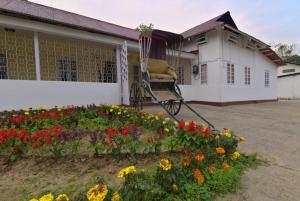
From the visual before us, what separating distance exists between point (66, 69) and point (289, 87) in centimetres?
2498

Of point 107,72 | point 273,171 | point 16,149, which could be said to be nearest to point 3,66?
point 107,72

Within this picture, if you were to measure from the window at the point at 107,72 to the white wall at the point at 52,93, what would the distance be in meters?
1.90

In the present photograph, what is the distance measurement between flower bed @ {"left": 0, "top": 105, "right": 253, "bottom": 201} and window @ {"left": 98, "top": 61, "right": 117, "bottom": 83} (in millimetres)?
5800

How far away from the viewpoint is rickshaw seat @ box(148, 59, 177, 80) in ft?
19.9

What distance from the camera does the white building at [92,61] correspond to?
6.27 metres

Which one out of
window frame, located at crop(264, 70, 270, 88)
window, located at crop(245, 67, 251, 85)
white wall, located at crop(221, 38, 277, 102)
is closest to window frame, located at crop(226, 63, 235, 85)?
white wall, located at crop(221, 38, 277, 102)

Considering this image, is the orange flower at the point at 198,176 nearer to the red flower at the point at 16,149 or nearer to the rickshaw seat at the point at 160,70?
the red flower at the point at 16,149

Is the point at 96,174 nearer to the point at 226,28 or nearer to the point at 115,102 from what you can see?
the point at 115,102

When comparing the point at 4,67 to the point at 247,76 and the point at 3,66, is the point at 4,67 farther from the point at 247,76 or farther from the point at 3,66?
the point at 247,76

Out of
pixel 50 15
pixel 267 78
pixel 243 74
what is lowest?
pixel 267 78

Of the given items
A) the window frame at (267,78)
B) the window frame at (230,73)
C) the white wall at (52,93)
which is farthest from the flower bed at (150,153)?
the window frame at (267,78)

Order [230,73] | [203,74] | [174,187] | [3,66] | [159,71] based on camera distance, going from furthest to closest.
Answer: [203,74]
[230,73]
[3,66]
[159,71]
[174,187]

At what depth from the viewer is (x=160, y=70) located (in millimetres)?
6496

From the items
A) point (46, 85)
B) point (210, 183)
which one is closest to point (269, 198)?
point (210, 183)
